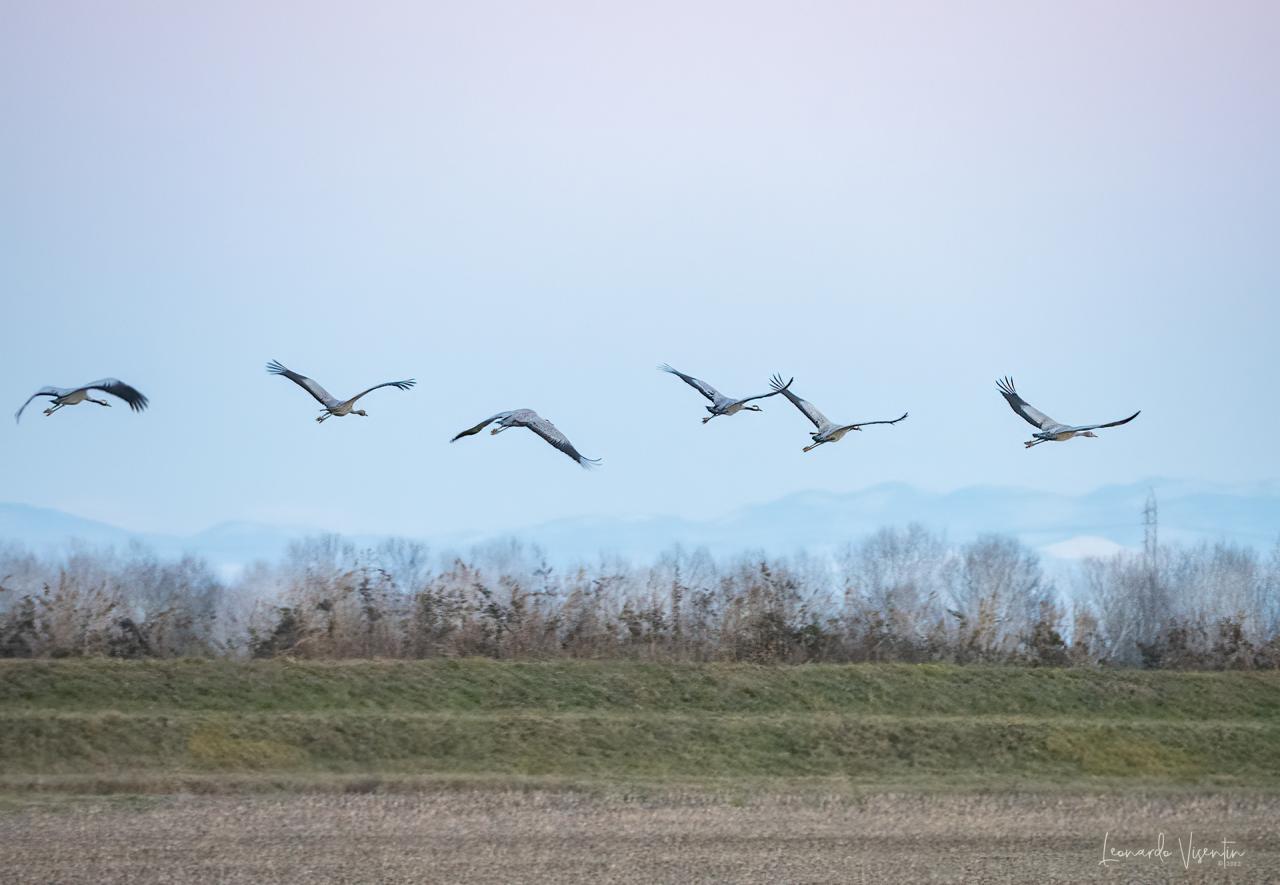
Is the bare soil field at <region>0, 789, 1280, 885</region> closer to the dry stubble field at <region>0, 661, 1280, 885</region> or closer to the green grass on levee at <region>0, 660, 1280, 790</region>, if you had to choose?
the dry stubble field at <region>0, 661, 1280, 885</region>

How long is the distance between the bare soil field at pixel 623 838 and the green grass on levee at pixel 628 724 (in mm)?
2306

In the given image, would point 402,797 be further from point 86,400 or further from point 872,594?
point 872,594

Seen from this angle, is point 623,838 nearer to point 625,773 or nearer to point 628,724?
point 625,773

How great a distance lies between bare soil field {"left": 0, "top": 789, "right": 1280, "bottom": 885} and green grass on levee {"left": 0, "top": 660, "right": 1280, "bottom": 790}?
2306 mm

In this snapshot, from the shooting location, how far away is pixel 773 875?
18438mm

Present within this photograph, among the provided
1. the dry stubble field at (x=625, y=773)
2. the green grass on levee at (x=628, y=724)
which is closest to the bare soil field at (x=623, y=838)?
the dry stubble field at (x=625, y=773)

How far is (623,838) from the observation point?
20312 millimetres

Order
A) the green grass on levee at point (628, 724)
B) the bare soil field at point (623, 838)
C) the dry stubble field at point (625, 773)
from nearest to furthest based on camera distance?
the bare soil field at point (623, 838) → the dry stubble field at point (625, 773) → the green grass on levee at point (628, 724)

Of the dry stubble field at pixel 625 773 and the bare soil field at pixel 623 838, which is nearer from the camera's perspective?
the bare soil field at pixel 623 838

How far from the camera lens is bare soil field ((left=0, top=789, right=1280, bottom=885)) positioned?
18.3 m

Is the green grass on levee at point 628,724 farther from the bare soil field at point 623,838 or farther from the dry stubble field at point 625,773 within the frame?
the bare soil field at point 623,838

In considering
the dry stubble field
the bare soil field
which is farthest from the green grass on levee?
the bare soil field

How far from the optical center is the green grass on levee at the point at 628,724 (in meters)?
26.1

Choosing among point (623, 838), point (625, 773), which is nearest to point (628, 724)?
point (625, 773)
